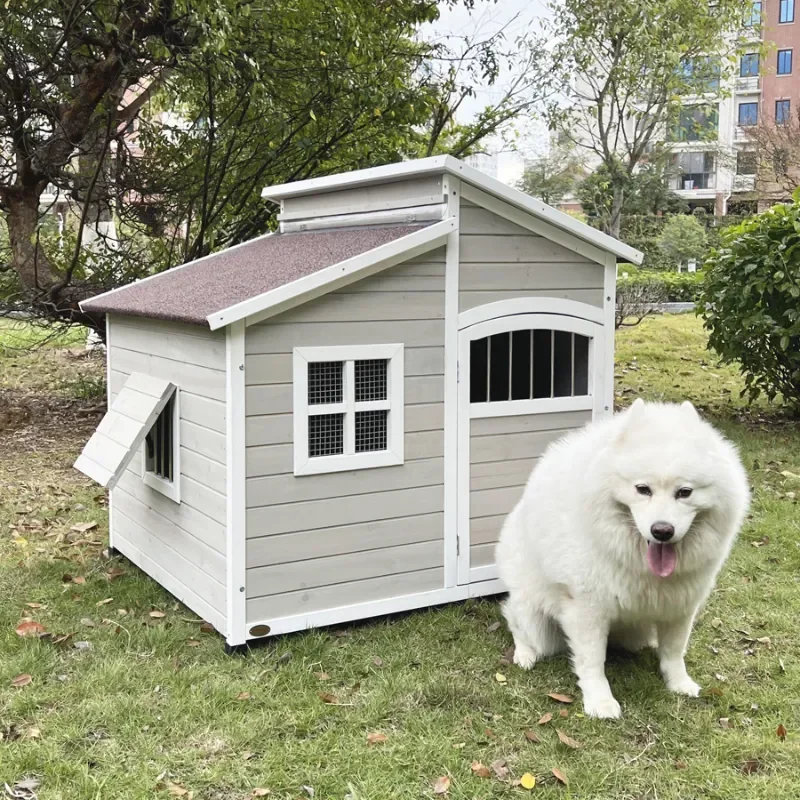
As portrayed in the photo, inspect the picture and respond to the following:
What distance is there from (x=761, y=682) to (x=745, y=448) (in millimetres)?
4835

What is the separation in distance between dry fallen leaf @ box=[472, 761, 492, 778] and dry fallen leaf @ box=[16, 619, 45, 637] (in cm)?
242

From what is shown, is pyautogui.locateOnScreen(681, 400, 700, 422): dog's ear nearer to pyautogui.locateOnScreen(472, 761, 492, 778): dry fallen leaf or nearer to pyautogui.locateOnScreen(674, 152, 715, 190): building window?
pyautogui.locateOnScreen(472, 761, 492, 778): dry fallen leaf

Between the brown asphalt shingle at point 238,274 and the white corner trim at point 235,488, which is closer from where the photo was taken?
the white corner trim at point 235,488

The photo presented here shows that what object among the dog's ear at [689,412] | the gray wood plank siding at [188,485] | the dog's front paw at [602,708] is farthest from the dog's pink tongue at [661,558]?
the gray wood plank siding at [188,485]

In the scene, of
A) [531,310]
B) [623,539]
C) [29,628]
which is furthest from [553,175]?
[623,539]

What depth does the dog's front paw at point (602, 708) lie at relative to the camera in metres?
3.74

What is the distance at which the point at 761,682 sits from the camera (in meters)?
4.16

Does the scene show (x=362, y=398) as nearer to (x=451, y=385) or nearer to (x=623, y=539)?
(x=451, y=385)

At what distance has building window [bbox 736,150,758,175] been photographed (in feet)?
99.2

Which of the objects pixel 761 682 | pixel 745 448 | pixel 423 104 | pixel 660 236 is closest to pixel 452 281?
pixel 761 682

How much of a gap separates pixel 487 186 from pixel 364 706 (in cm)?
269

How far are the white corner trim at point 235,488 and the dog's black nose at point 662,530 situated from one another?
1.91 metres

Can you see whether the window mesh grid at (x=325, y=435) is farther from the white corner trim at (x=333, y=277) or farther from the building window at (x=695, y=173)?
the building window at (x=695, y=173)

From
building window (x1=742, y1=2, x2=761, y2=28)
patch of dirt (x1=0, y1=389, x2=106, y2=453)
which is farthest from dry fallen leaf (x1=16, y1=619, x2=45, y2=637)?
building window (x1=742, y1=2, x2=761, y2=28)
